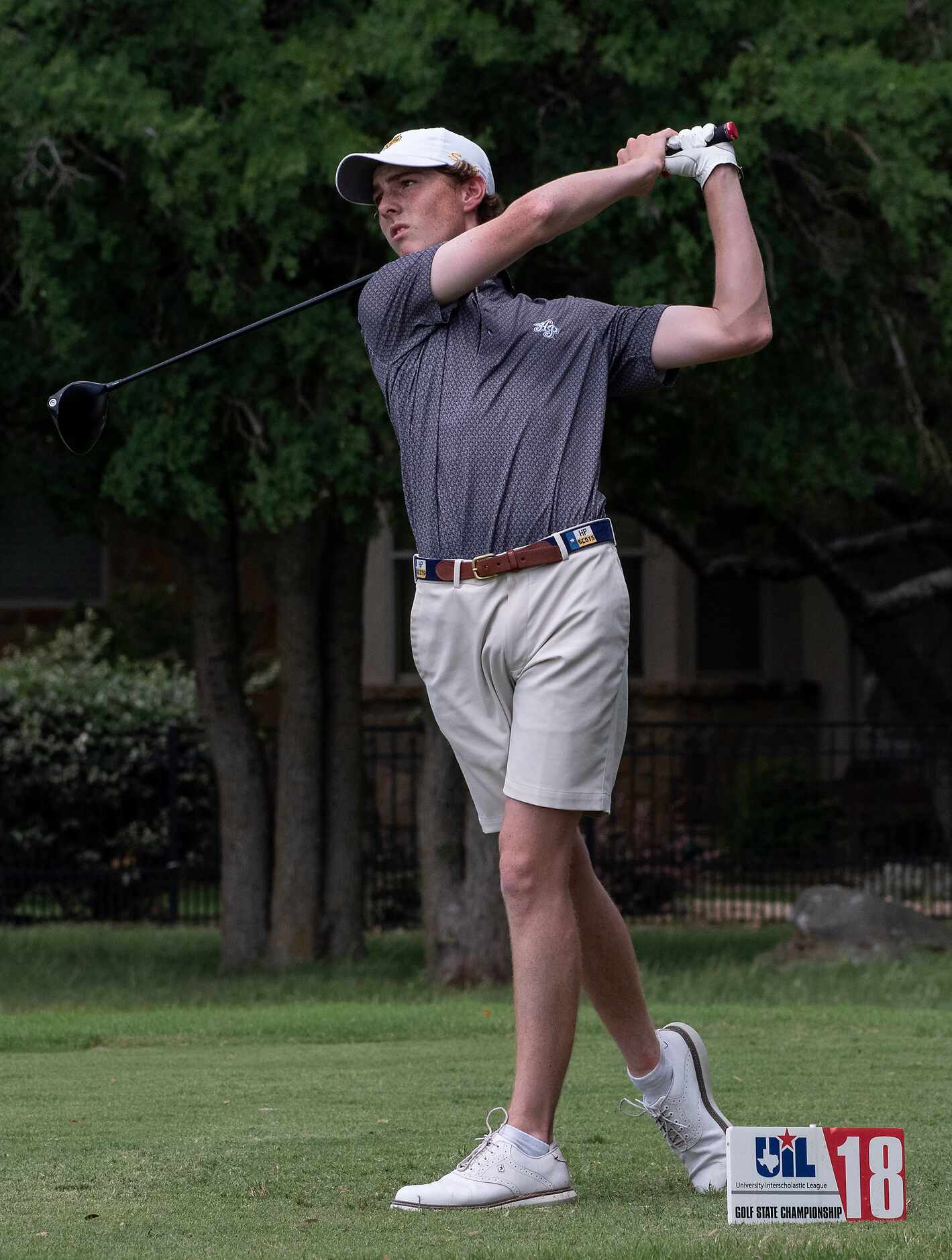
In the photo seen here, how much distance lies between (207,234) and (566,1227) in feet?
21.9

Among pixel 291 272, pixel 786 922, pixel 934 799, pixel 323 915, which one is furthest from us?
pixel 934 799

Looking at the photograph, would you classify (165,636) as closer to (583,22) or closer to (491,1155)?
(583,22)

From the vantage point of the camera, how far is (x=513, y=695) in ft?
13.2

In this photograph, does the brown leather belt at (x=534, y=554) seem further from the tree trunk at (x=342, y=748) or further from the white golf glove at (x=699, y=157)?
the tree trunk at (x=342, y=748)

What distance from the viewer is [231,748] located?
1218 centimetres

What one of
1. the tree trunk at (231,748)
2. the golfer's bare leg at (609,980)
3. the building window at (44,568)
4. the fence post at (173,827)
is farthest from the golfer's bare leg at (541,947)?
the building window at (44,568)

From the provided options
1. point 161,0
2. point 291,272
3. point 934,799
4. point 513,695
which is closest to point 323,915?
point 291,272

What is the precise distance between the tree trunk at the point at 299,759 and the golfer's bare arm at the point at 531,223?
7.83 meters

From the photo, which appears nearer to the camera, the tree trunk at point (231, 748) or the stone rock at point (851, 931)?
the stone rock at point (851, 931)

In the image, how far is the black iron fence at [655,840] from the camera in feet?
51.1

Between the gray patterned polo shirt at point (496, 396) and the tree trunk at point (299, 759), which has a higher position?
the gray patterned polo shirt at point (496, 396)

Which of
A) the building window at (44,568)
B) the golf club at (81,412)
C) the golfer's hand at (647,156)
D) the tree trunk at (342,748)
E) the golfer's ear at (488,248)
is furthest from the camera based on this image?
the building window at (44,568)

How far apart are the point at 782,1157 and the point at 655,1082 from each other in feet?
2.19

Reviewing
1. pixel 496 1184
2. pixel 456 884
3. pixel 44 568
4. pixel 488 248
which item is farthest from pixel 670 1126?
pixel 44 568
